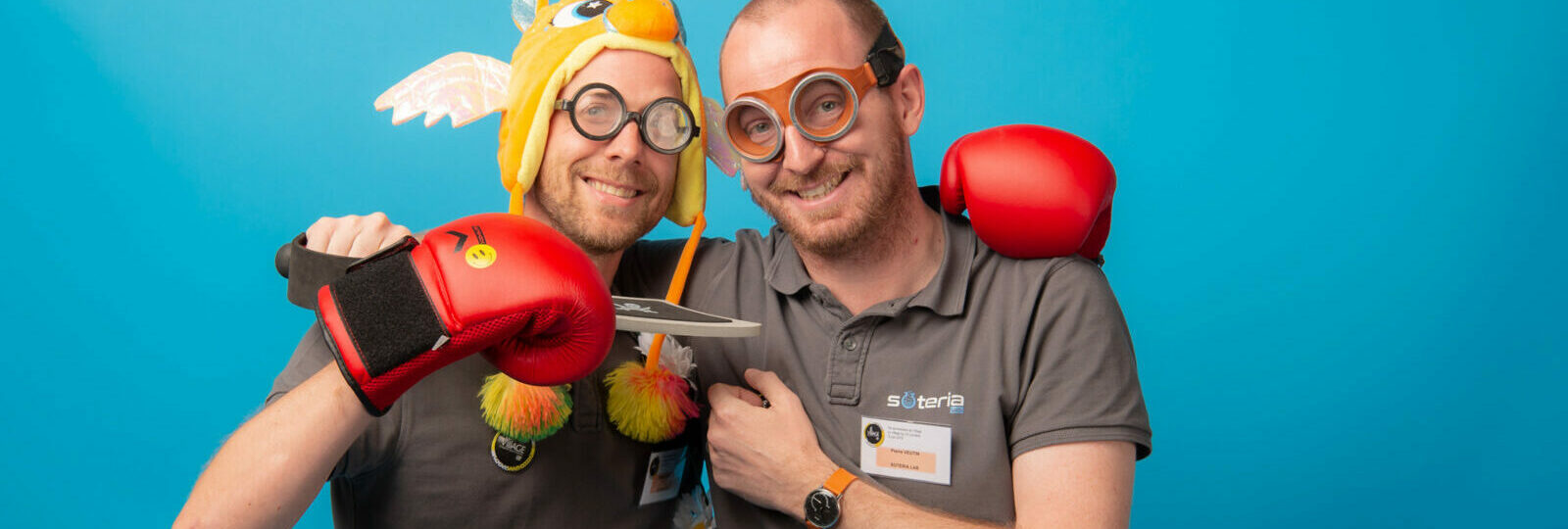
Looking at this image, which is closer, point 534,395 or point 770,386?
point 534,395

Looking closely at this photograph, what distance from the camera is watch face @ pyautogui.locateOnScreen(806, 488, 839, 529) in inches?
85.4

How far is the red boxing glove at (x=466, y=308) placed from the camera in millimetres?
1637

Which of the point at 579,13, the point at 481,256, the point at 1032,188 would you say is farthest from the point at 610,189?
the point at 1032,188

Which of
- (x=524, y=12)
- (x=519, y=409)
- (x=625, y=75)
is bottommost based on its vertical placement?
(x=519, y=409)

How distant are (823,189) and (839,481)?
0.59 meters

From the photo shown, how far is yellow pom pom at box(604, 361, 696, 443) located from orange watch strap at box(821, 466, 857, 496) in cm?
34

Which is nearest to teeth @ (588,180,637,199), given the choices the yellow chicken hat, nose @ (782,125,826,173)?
the yellow chicken hat

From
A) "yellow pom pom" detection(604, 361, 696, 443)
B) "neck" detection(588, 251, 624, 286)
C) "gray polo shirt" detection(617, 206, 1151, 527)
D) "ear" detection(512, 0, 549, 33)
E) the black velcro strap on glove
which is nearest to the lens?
the black velcro strap on glove

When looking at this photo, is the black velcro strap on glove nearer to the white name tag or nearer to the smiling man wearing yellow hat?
the smiling man wearing yellow hat

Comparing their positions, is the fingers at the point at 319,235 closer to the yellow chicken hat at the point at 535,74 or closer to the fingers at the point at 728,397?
the yellow chicken hat at the point at 535,74

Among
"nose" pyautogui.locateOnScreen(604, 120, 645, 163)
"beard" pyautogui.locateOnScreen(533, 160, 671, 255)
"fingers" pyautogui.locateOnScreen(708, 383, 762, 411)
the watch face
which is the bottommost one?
the watch face

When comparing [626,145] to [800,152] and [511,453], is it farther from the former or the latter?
[511,453]

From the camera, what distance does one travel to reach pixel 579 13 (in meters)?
2.52

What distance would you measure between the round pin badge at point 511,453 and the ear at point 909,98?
102cm
